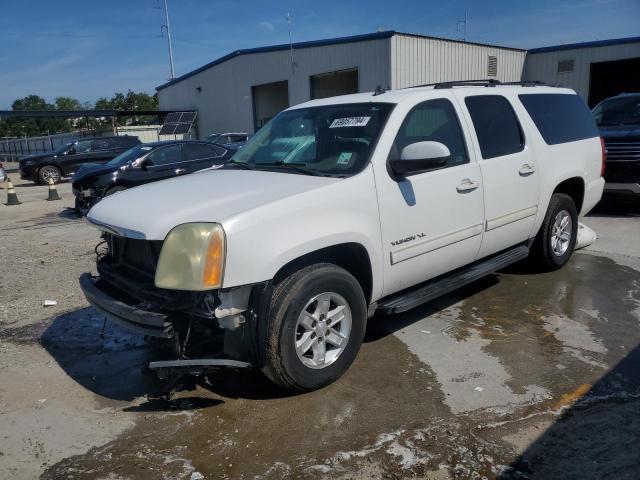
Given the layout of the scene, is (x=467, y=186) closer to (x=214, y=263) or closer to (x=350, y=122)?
(x=350, y=122)

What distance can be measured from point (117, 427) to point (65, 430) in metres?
0.32

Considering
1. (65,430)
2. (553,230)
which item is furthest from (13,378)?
(553,230)

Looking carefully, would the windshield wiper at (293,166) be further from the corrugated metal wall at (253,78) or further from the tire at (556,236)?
the corrugated metal wall at (253,78)

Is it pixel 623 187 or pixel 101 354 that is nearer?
pixel 101 354

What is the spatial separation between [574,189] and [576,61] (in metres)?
19.9

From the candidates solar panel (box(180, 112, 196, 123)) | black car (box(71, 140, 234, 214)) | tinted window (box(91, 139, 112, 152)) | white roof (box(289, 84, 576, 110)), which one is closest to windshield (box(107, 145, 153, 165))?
black car (box(71, 140, 234, 214))

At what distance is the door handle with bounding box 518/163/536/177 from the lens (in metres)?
4.82

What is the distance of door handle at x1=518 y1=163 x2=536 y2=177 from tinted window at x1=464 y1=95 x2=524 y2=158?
6.5 inches

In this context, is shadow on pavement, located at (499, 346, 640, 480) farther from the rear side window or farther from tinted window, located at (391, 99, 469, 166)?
the rear side window

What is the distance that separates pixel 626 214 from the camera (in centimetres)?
894

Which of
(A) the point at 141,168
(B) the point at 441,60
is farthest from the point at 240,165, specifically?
(B) the point at 441,60

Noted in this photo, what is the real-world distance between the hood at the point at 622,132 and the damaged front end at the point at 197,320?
25.2ft

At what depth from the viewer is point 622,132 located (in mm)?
8648

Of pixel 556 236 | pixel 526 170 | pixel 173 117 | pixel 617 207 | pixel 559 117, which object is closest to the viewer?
pixel 526 170
